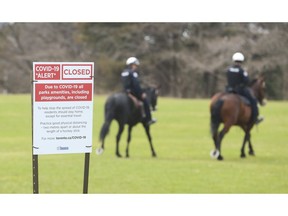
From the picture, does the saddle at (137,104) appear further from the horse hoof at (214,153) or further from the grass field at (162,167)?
the horse hoof at (214,153)

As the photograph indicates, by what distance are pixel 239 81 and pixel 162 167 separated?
2738mm

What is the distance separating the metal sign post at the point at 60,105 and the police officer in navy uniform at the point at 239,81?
8346 mm

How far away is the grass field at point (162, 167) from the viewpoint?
38.8 feet

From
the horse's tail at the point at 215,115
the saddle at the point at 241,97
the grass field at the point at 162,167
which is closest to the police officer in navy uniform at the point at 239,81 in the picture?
the saddle at the point at 241,97

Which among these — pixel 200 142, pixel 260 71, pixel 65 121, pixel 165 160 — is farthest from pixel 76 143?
pixel 260 71

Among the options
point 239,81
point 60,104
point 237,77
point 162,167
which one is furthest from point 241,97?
point 60,104

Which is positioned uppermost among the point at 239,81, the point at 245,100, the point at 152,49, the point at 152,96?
the point at 239,81

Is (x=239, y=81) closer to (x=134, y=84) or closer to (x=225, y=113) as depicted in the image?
(x=225, y=113)

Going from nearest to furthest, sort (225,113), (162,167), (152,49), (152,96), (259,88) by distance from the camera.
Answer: (162,167), (225,113), (259,88), (152,96), (152,49)

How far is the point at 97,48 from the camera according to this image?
149 feet

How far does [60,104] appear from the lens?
24.1 feet

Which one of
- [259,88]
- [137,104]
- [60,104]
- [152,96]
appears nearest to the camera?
[60,104]

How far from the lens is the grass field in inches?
466

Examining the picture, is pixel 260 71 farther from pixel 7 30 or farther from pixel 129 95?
pixel 129 95
